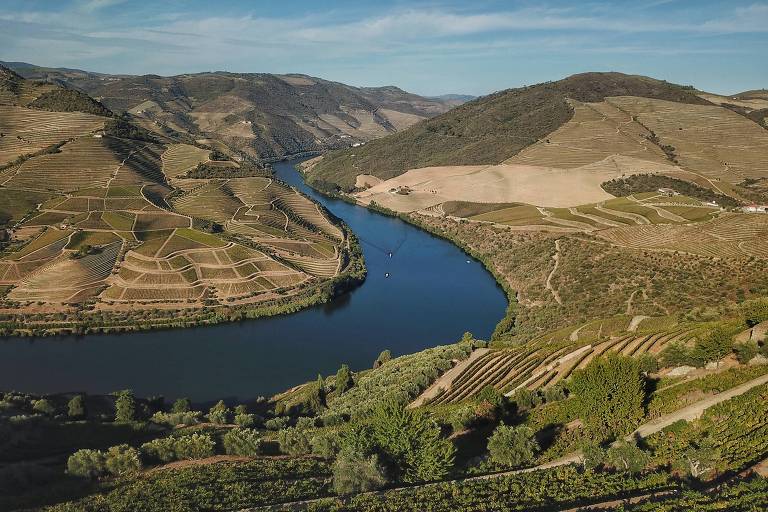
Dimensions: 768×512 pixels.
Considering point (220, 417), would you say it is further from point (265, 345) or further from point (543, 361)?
point (543, 361)

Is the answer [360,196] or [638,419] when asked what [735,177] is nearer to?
[360,196]

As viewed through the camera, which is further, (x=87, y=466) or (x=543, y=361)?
(x=543, y=361)

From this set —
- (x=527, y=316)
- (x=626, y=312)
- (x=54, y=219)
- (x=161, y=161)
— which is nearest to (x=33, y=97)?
(x=161, y=161)

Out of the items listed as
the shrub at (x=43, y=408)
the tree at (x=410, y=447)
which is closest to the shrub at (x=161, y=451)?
the tree at (x=410, y=447)

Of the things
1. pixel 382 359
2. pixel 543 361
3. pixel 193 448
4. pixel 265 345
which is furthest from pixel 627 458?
pixel 265 345

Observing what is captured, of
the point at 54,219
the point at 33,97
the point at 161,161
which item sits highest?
the point at 33,97

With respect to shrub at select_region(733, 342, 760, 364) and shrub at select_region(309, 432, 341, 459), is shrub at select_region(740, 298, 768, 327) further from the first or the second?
shrub at select_region(309, 432, 341, 459)
